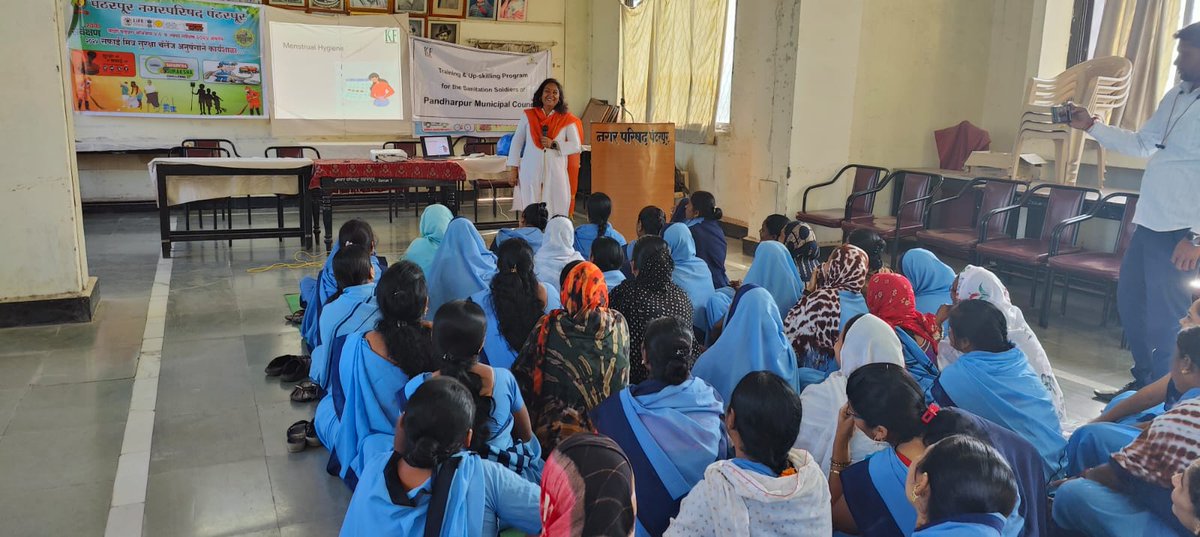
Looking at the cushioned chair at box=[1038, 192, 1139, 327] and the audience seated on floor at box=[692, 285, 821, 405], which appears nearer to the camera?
the audience seated on floor at box=[692, 285, 821, 405]

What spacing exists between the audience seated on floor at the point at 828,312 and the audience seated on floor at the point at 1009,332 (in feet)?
1.11

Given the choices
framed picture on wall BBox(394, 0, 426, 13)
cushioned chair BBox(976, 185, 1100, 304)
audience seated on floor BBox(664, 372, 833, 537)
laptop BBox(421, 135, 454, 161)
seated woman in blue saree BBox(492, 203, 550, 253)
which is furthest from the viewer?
framed picture on wall BBox(394, 0, 426, 13)

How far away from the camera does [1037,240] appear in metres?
5.51

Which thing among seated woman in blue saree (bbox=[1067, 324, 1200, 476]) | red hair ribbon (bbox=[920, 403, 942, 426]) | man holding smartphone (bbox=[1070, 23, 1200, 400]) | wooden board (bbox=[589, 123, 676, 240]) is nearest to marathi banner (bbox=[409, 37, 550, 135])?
wooden board (bbox=[589, 123, 676, 240])

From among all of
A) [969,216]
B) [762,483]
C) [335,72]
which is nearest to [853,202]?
[969,216]

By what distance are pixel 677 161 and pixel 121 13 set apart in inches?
236

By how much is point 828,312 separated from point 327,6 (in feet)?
26.0

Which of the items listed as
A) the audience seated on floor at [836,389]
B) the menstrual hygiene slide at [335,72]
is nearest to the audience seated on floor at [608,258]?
the audience seated on floor at [836,389]

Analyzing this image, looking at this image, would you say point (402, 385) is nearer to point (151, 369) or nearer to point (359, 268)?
point (359, 268)

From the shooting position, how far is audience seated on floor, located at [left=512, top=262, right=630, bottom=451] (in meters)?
2.45

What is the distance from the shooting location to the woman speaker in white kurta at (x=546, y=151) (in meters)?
6.50

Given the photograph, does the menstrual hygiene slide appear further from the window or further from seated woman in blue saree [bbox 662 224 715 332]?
seated woman in blue saree [bbox 662 224 715 332]

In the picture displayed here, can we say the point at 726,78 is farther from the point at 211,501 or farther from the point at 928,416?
the point at 928,416

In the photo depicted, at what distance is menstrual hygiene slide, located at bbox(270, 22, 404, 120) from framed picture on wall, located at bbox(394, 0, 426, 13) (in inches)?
9.6
